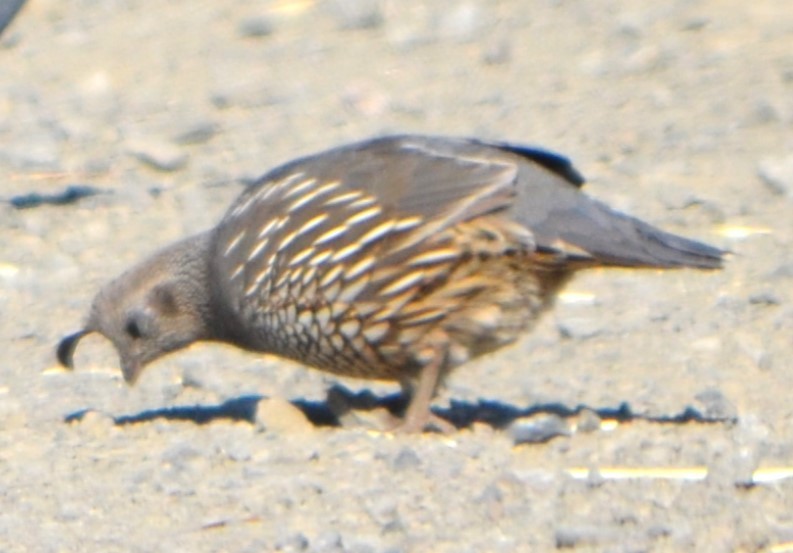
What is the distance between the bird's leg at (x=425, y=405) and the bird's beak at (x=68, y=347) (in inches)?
55.9

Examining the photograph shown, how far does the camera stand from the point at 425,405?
299 inches

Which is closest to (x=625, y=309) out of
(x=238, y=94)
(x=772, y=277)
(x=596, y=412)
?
(x=772, y=277)

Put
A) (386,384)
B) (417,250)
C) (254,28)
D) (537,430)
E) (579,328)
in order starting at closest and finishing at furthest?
(537,430)
(417,250)
(579,328)
(386,384)
(254,28)

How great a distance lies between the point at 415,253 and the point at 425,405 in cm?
59

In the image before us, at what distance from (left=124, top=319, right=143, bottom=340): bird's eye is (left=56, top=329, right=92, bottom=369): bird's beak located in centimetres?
20

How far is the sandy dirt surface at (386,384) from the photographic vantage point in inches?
250

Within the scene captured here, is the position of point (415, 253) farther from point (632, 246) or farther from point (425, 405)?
point (632, 246)

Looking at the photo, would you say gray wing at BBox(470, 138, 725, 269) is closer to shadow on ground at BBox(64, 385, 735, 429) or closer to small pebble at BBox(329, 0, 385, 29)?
shadow on ground at BBox(64, 385, 735, 429)

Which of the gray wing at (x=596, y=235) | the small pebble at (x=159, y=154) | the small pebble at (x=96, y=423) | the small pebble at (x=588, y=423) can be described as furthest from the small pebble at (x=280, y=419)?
the small pebble at (x=159, y=154)

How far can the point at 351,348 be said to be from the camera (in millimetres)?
7551

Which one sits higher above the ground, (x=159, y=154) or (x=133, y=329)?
(x=133, y=329)

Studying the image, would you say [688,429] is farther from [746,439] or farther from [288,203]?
[288,203]

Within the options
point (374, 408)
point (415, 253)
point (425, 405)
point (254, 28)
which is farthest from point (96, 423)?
point (254, 28)

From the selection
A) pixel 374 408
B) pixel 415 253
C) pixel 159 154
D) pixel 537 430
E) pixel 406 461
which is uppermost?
pixel 415 253
